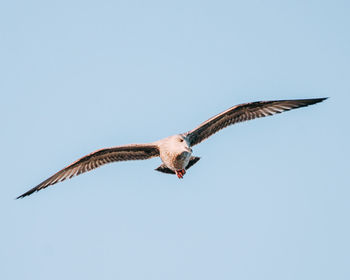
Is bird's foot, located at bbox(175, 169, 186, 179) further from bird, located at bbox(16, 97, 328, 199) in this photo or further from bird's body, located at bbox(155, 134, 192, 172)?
bird's body, located at bbox(155, 134, 192, 172)

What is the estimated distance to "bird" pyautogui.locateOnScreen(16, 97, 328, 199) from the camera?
1742 centimetres

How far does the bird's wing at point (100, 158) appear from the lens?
1836cm

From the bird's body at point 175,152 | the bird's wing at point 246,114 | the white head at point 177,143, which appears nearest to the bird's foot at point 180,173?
the bird's body at point 175,152

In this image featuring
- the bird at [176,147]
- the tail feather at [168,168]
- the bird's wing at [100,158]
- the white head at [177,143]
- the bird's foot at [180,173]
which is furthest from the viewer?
the bird's wing at [100,158]

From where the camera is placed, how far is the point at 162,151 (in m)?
17.7

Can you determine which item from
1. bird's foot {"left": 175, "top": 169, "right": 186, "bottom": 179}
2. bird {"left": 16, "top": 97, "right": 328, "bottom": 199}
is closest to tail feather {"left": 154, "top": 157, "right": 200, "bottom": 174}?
bird {"left": 16, "top": 97, "right": 328, "bottom": 199}

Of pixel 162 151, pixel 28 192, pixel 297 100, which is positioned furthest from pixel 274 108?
pixel 28 192

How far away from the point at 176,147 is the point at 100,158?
2.76 metres

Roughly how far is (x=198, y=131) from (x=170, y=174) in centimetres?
147

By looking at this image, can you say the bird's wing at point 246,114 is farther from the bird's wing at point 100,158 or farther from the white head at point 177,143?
the bird's wing at point 100,158

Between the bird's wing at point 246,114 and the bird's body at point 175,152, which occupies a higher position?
the bird's wing at point 246,114

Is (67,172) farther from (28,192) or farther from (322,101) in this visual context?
(322,101)

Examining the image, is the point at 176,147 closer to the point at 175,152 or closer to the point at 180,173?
the point at 175,152

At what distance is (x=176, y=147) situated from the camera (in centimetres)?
1703
